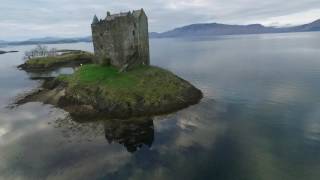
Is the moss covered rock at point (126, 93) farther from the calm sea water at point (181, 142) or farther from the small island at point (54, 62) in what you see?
the small island at point (54, 62)

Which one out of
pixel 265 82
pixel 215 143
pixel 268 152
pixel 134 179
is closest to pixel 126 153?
pixel 134 179

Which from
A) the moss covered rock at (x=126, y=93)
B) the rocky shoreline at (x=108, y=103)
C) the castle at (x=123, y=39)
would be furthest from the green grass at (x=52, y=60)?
the moss covered rock at (x=126, y=93)

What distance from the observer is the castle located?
6338cm

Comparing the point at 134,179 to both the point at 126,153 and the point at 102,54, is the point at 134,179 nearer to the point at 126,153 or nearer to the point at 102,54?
the point at 126,153

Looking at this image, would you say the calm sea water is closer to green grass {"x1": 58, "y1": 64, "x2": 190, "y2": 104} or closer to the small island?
green grass {"x1": 58, "y1": 64, "x2": 190, "y2": 104}

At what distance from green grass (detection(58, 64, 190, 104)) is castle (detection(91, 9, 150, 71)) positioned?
257 cm

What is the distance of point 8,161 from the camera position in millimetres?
35156

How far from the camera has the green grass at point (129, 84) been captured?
2090 inches

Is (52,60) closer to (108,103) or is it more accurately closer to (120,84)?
(120,84)

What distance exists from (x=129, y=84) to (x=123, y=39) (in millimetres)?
12586

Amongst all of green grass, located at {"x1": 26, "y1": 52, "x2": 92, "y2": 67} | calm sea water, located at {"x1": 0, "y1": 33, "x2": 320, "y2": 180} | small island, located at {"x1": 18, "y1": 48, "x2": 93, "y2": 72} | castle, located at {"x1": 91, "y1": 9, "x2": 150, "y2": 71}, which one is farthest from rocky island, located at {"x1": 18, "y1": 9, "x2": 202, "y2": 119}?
green grass, located at {"x1": 26, "y1": 52, "x2": 92, "y2": 67}

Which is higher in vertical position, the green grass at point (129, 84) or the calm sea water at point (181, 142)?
the green grass at point (129, 84)

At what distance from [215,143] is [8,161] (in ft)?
79.1

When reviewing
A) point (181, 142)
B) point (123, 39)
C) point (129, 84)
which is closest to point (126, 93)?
point (129, 84)
